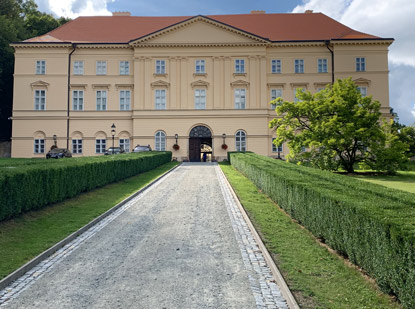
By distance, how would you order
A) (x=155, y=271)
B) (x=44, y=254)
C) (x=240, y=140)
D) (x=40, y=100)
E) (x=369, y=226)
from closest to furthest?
(x=369, y=226) → (x=155, y=271) → (x=44, y=254) → (x=240, y=140) → (x=40, y=100)

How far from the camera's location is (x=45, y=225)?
9.02 meters

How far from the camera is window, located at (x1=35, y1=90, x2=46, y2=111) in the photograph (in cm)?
3962

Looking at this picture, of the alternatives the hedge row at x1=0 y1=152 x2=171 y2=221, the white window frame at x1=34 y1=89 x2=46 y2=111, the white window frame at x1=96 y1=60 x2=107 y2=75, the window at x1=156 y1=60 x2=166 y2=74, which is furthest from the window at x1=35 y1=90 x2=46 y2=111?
the hedge row at x1=0 y1=152 x2=171 y2=221

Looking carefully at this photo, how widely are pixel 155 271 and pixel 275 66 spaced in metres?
37.1

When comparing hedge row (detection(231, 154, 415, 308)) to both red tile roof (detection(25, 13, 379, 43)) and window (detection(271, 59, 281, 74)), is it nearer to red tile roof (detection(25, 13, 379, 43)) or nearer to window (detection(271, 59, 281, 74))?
window (detection(271, 59, 281, 74))

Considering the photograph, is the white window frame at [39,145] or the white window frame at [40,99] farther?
the white window frame at [40,99]

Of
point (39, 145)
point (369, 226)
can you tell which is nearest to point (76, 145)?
point (39, 145)

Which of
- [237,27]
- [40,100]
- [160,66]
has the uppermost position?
[237,27]

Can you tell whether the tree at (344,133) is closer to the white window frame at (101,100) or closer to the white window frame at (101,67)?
the white window frame at (101,100)

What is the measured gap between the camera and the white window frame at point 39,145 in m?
39.2

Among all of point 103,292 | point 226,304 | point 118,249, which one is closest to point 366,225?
point 226,304

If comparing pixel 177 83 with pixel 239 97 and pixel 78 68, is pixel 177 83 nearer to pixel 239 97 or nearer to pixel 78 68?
pixel 239 97

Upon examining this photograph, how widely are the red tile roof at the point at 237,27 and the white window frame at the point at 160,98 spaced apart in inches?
309

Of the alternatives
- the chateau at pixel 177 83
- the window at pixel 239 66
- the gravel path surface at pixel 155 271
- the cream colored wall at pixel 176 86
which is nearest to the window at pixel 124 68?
the chateau at pixel 177 83
